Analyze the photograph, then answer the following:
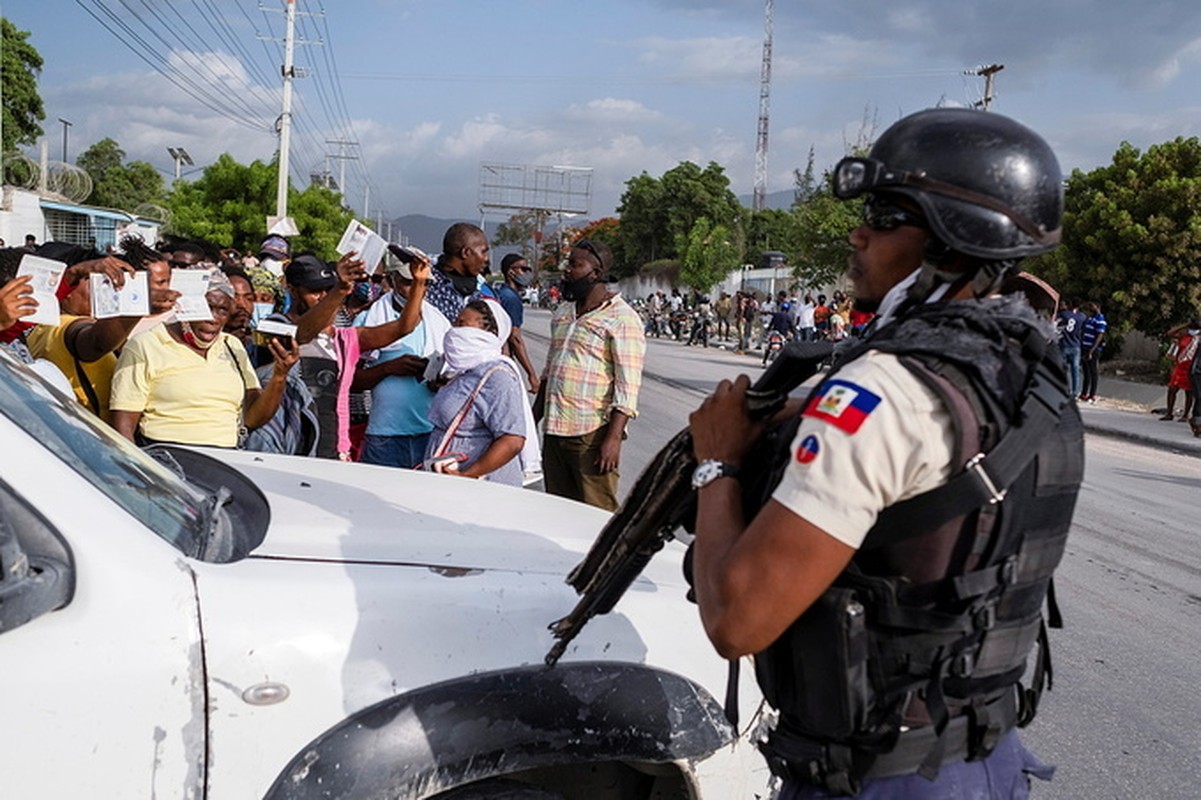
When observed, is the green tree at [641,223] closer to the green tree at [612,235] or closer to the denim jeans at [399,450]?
the green tree at [612,235]

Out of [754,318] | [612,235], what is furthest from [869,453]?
[612,235]

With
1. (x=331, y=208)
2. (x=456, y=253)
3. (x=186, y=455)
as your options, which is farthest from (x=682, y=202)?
(x=186, y=455)

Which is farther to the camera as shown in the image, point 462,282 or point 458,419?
point 462,282

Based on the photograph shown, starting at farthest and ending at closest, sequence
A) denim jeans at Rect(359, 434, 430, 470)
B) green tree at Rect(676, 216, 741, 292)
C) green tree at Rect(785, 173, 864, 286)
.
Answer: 1. green tree at Rect(676, 216, 741, 292)
2. green tree at Rect(785, 173, 864, 286)
3. denim jeans at Rect(359, 434, 430, 470)

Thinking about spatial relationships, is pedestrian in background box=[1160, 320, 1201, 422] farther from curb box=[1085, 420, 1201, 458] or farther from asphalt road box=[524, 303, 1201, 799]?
asphalt road box=[524, 303, 1201, 799]

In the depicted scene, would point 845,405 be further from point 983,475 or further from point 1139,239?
point 1139,239

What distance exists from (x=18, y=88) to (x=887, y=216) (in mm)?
42603

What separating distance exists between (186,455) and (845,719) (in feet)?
6.74

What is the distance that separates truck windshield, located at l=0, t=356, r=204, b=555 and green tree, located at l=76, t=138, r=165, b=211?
56131 millimetres

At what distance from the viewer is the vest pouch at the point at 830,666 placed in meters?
1.49

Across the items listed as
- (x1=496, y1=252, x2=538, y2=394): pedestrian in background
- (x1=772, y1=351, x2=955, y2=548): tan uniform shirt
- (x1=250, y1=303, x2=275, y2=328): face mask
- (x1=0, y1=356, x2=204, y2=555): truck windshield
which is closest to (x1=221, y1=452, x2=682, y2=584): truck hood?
(x1=0, y1=356, x2=204, y2=555): truck windshield

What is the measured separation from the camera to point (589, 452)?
511cm

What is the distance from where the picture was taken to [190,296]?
3824 mm

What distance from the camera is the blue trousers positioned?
1.60 metres
